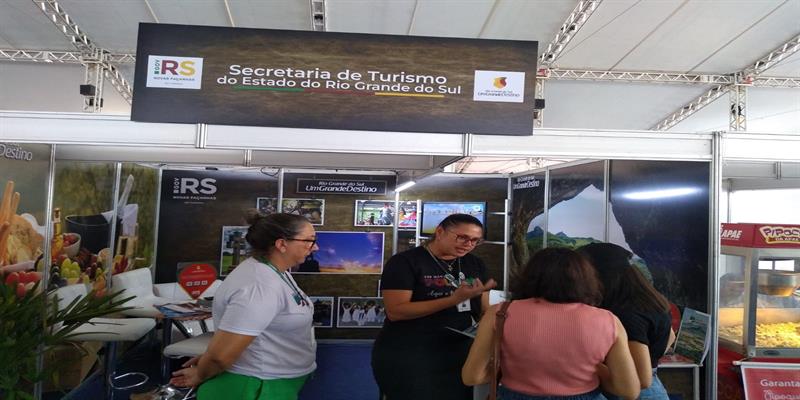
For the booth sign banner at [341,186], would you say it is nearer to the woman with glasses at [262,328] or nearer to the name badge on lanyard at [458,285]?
the name badge on lanyard at [458,285]

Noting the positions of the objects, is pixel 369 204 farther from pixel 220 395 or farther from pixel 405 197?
pixel 220 395

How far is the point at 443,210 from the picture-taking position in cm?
546

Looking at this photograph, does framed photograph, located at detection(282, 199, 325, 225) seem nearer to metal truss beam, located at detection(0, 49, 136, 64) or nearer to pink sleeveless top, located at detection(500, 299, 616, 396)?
metal truss beam, located at detection(0, 49, 136, 64)

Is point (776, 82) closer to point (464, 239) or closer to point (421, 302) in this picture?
point (464, 239)

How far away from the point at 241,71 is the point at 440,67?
851 millimetres

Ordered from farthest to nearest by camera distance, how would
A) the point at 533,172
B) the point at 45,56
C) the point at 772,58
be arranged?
the point at 772,58
the point at 45,56
the point at 533,172

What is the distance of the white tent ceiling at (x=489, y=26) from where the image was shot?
19.6 feet

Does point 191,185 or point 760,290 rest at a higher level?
point 191,185

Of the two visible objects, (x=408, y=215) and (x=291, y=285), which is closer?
(x=291, y=285)

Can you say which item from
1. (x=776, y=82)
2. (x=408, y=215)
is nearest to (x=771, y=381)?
(x=408, y=215)

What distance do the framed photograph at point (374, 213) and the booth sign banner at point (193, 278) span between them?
71.7 inches

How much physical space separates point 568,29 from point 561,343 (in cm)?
609

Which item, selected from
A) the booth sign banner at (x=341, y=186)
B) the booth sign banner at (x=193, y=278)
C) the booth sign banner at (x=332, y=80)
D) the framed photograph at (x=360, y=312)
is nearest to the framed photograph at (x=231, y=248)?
the booth sign banner at (x=193, y=278)

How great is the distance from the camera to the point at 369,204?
17.9 feet
